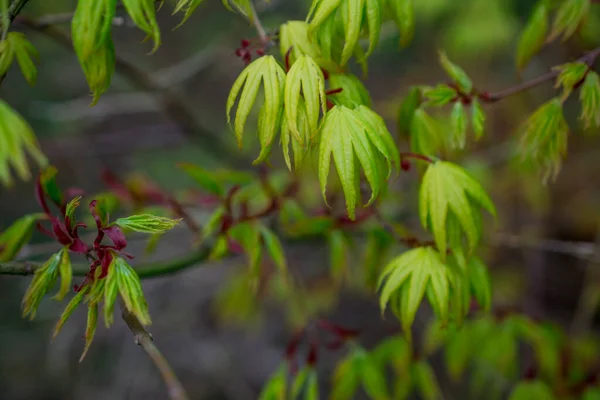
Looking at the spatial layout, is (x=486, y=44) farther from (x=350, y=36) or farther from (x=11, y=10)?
(x=11, y=10)

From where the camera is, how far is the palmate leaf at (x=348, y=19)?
2.98 feet

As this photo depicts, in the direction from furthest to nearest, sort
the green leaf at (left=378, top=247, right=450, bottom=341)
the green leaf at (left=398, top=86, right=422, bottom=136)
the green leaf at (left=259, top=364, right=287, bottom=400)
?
1. the green leaf at (left=259, top=364, right=287, bottom=400)
2. the green leaf at (left=398, top=86, right=422, bottom=136)
3. the green leaf at (left=378, top=247, right=450, bottom=341)

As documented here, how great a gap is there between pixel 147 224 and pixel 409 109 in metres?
0.58

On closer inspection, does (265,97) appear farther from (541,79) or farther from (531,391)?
(531,391)

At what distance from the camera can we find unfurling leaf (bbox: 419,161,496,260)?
0.99 metres

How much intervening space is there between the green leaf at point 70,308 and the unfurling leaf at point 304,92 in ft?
1.44

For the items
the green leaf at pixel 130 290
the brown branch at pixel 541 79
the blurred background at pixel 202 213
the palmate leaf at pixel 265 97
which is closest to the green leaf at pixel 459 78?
the brown branch at pixel 541 79

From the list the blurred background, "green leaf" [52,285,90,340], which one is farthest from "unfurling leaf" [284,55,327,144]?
the blurred background

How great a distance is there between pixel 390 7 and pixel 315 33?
0.18 meters

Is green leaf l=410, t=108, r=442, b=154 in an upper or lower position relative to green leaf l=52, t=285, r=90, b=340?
upper

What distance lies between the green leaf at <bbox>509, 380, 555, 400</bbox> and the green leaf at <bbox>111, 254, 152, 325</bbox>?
1.11 metres

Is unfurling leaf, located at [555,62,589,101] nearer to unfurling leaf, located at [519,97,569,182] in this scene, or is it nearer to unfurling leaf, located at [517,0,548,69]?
unfurling leaf, located at [519,97,569,182]

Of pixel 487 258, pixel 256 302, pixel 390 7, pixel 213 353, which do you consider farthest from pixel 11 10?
pixel 487 258

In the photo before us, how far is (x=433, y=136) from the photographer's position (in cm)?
115
